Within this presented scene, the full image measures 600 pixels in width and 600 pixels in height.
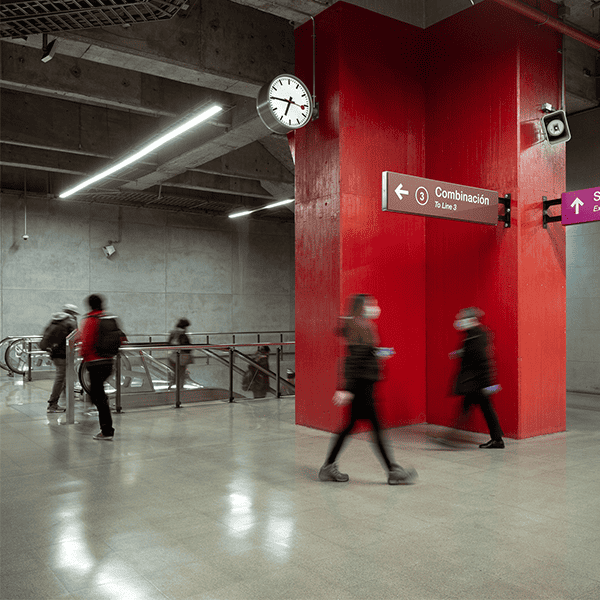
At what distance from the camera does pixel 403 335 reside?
23.3 feet

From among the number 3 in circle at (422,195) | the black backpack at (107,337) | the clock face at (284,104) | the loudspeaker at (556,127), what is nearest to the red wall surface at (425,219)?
the loudspeaker at (556,127)

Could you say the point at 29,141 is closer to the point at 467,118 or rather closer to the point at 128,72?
the point at 128,72

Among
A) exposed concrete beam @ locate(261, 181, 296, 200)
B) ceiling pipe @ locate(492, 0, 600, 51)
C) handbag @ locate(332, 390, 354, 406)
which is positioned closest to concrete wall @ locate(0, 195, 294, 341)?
exposed concrete beam @ locate(261, 181, 296, 200)

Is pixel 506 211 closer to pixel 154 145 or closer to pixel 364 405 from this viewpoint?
pixel 364 405

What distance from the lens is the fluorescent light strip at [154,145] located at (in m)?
8.27

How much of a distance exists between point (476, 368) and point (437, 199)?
173 centimetres

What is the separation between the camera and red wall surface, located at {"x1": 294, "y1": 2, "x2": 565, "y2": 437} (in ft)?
21.3

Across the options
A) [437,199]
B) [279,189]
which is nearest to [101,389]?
[437,199]

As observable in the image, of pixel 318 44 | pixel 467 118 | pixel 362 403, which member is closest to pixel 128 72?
pixel 318 44

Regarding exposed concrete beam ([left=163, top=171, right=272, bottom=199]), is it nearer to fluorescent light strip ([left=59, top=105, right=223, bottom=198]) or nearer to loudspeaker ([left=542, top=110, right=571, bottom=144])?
fluorescent light strip ([left=59, top=105, right=223, bottom=198])

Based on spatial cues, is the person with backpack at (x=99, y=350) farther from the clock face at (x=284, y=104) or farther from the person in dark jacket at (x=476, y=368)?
the person in dark jacket at (x=476, y=368)

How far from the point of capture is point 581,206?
6.07 metres

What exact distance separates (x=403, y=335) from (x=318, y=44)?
12.1 feet

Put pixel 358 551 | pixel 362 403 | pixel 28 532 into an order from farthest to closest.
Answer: pixel 362 403, pixel 28 532, pixel 358 551
